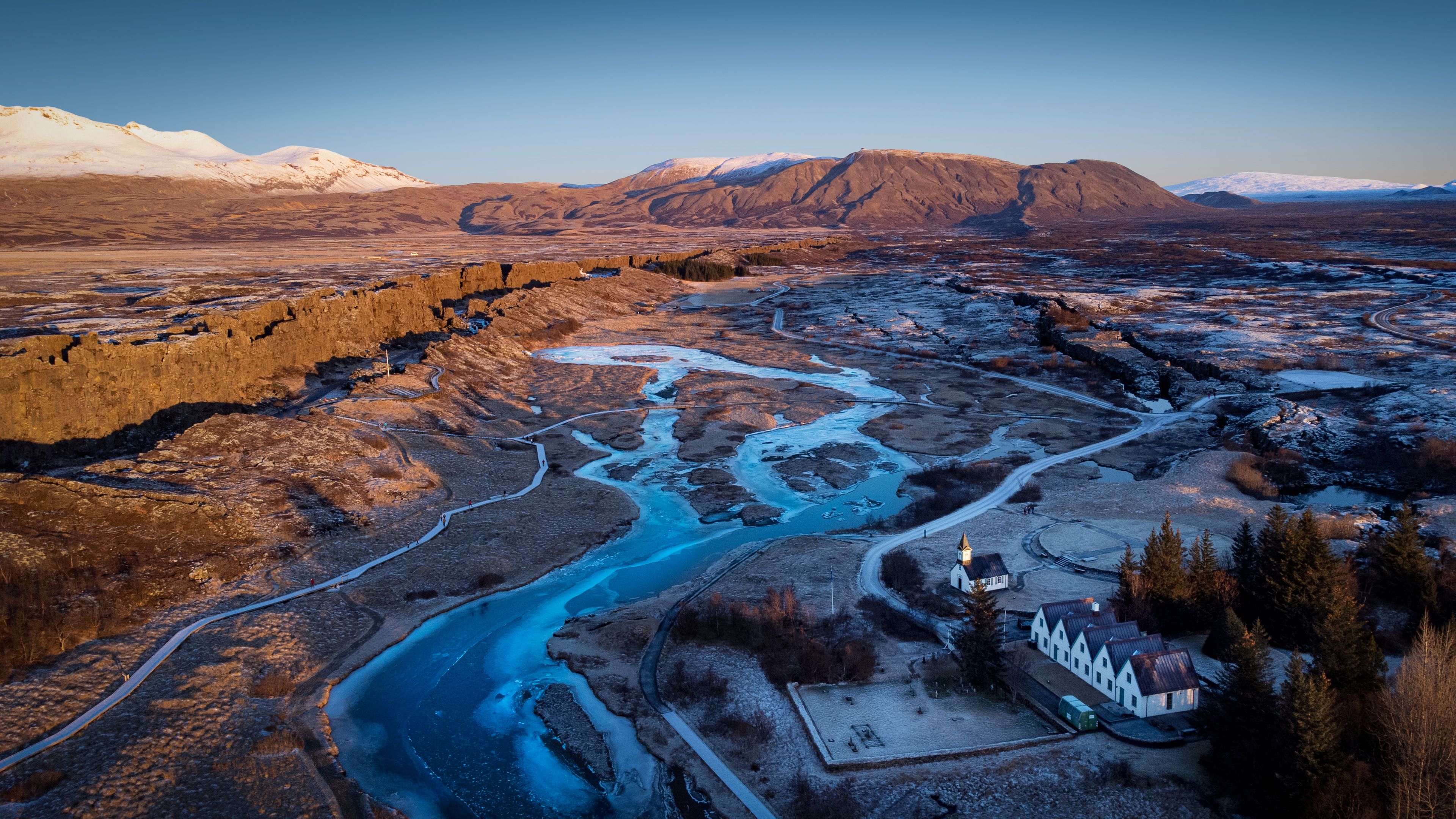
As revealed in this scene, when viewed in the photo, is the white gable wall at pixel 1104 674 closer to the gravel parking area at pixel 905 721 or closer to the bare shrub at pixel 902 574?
the gravel parking area at pixel 905 721

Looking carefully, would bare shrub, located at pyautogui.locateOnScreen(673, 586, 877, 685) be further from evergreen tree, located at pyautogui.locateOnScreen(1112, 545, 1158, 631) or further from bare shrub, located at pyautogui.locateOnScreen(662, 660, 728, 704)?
evergreen tree, located at pyautogui.locateOnScreen(1112, 545, 1158, 631)

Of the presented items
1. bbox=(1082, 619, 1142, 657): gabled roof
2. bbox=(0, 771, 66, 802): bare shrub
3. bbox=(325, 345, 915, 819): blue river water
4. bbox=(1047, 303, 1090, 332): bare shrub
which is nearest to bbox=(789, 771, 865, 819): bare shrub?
bbox=(325, 345, 915, 819): blue river water

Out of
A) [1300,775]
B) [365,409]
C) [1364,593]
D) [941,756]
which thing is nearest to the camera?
A: [1300,775]

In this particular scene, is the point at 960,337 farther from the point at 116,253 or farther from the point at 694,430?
the point at 116,253

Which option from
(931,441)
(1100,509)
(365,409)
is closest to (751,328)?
(931,441)

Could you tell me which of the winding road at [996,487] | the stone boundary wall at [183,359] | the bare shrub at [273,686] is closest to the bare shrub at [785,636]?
the winding road at [996,487]

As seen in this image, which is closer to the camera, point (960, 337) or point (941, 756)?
point (941, 756)

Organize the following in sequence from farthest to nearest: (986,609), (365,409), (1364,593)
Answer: (365,409) < (1364,593) < (986,609)

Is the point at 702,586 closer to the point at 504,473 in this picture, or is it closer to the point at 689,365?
the point at 504,473
